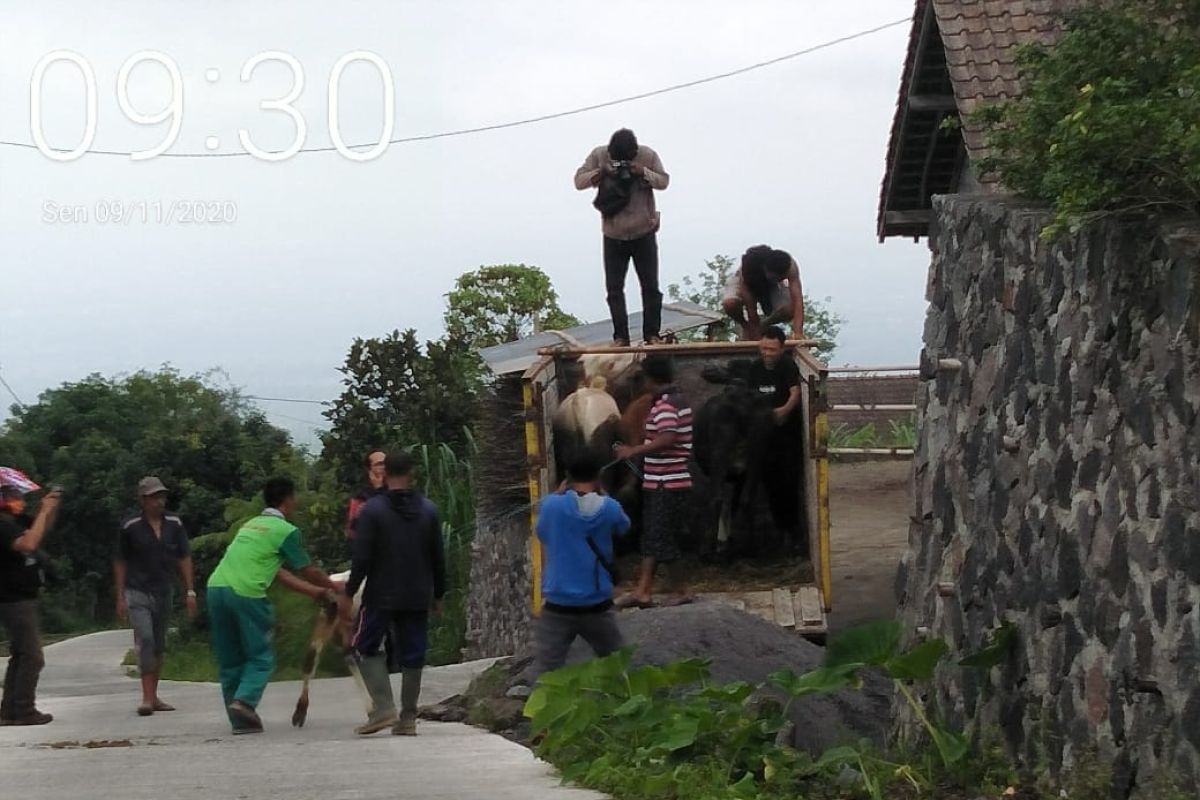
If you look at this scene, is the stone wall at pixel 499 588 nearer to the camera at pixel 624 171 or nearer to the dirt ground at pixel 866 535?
the dirt ground at pixel 866 535

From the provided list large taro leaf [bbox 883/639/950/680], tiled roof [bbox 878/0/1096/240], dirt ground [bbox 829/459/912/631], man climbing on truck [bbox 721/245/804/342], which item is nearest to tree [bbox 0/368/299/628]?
dirt ground [bbox 829/459/912/631]

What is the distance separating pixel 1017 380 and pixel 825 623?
5540mm

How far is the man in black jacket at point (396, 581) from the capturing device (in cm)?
1083

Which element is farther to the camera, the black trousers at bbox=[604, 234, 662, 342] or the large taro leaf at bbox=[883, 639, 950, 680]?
the black trousers at bbox=[604, 234, 662, 342]

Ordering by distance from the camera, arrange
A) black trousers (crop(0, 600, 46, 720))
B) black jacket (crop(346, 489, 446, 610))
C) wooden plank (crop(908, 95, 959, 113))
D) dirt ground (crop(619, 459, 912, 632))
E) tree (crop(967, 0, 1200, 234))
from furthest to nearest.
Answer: wooden plank (crop(908, 95, 959, 113)) < dirt ground (crop(619, 459, 912, 632)) < black trousers (crop(0, 600, 46, 720)) < black jacket (crop(346, 489, 446, 610)) < tree (crop(967, 0, 1200, 234))

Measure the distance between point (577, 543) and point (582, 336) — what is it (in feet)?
24.2

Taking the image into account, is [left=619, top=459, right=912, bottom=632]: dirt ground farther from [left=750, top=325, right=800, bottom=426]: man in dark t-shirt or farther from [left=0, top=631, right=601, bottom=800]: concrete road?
[left=0, top=631, right=601, bottom=800]: concrete road

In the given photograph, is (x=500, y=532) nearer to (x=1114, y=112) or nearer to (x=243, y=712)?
(x=243, y=712)

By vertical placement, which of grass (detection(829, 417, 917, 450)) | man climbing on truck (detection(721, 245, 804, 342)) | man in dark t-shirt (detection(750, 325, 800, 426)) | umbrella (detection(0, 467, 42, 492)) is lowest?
grass (detection(829, 417, 917, 450))

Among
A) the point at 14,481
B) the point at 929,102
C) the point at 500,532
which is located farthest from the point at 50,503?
the point at 929,102

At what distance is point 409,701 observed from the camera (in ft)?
35.9

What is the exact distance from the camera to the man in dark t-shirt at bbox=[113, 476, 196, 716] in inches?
524

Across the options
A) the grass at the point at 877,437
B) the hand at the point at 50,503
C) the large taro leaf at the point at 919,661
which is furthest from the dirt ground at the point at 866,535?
the hand at the point at 50,503

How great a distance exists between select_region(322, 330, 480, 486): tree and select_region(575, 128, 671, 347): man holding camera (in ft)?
61.0
